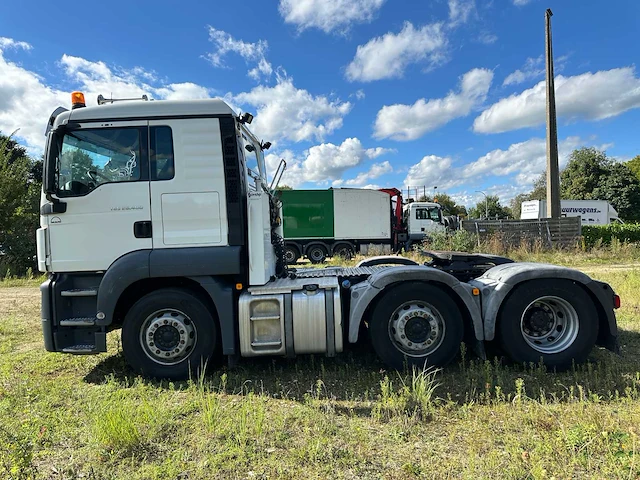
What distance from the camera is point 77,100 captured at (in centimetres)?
439

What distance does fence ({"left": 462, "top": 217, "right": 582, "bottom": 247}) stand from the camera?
18.5m

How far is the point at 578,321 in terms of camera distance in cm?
427

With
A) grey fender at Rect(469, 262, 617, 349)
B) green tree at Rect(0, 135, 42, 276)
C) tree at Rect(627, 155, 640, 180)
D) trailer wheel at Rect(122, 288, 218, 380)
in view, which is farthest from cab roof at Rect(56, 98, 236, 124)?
tree at Rect(627, 155, 640, 180)

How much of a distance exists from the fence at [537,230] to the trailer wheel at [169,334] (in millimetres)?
16582

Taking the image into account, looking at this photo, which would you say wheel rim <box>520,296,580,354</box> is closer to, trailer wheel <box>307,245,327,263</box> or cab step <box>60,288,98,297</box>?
cab step <box>60,288,98,297</box>

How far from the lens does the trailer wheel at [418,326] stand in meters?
4.26

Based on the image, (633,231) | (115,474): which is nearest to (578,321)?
(115,474)

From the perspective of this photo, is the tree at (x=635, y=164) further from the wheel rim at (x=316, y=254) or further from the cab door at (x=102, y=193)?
the cab door at (x=102, y=193)

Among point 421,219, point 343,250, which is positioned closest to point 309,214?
point 343,250

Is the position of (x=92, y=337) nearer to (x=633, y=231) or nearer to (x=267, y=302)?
(x=267, y=302)

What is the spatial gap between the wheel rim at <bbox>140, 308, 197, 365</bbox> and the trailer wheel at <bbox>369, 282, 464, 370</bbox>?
2003 millimetres

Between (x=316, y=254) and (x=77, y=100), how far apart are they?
15046mm

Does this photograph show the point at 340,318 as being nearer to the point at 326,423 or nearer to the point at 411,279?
the point at 411,279

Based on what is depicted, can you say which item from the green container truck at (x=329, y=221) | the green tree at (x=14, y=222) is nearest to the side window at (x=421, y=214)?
the green container truck at (x=329, y=221)
